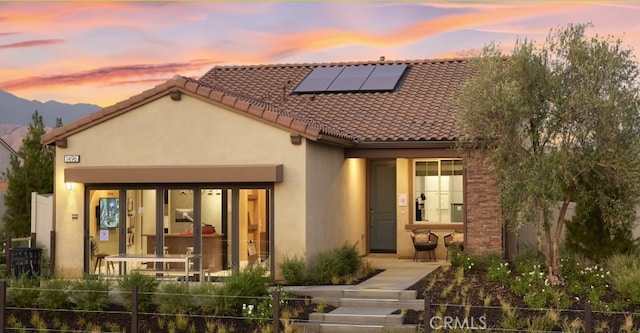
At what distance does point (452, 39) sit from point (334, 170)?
39.6 ft

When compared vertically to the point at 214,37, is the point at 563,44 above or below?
below

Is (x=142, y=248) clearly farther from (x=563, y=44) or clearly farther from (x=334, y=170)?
(x=563, y=44)

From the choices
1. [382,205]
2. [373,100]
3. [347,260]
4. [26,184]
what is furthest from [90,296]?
[26,184]

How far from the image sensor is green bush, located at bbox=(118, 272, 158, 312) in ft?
50.1

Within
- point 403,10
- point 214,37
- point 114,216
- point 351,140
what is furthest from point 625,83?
point 214,37

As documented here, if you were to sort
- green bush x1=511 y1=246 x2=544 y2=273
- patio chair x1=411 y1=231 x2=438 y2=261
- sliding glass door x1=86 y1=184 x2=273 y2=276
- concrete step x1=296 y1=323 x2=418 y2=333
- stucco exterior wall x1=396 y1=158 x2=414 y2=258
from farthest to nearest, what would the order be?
stucco exterior wall x1=396 y1=158 x2=414 y2=258, patio chair x1=411 y1=231 x2=438 y2=261, sliding glass door x1=86 y1=184 x2=273 y2=276, green bush x1=511 y1=246 x2=544 y2=273, concrete step x1=296 y1=323 x2=418 y2=333

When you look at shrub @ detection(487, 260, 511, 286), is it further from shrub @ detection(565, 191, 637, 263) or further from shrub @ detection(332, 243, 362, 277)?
shrub @ detection(332, 243, 362, 277)

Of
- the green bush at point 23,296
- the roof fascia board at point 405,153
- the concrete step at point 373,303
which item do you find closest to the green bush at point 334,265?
the concrete step at point 373,303

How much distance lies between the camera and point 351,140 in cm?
1942

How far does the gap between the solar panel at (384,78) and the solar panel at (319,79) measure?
1068 mm

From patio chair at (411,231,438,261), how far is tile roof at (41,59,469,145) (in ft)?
8.88

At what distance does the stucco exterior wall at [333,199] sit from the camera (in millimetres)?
17844

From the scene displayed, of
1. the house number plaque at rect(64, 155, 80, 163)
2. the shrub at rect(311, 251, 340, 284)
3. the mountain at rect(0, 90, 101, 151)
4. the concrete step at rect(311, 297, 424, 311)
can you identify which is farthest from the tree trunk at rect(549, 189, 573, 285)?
the mountain at rect(0, 90, 101, 151)

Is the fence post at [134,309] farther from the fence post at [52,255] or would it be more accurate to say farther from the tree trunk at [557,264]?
the tree trunk at [557,264]
